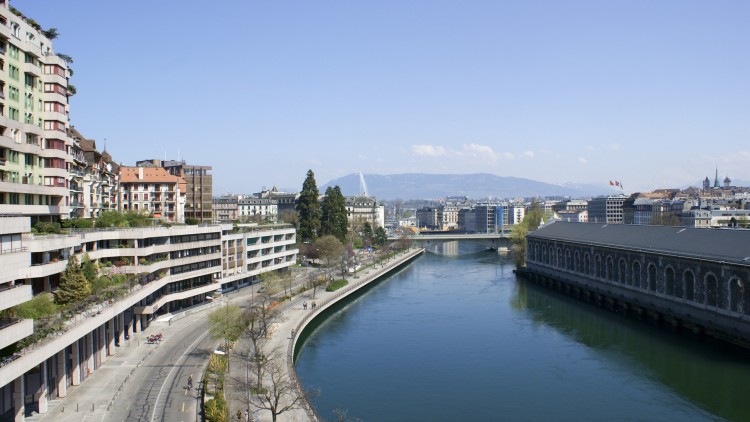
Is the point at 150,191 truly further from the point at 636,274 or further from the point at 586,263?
the point at 636,274

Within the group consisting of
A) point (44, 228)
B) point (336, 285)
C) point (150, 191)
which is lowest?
point (336, 285)

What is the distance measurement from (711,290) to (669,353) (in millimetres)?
7418

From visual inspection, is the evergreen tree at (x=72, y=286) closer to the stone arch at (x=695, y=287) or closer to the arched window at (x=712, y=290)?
the arched window at (x=712, y=290)

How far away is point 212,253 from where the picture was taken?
2474 inches

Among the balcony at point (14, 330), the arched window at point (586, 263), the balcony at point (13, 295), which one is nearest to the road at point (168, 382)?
the balcony at point (14, 330)

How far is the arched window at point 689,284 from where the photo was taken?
178 feet

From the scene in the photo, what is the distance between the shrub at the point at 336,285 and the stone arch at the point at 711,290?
40401mm

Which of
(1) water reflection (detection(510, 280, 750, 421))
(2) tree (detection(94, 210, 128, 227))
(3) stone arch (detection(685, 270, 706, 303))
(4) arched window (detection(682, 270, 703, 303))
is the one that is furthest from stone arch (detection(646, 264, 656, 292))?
(2) tree (detection(94, 210, 128, 227))

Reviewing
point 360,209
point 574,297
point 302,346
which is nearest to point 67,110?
point 302,346

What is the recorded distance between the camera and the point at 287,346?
152 ft

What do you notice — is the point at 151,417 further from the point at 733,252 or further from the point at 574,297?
the point at 574,297

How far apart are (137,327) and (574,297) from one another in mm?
51849

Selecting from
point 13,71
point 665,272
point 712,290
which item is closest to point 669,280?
point 665,272

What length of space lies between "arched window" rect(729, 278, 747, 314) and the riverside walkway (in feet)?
108
